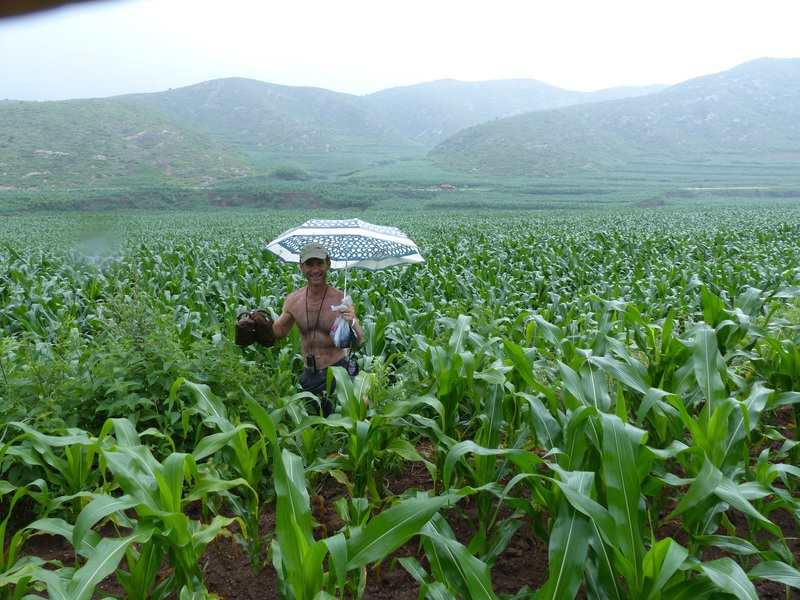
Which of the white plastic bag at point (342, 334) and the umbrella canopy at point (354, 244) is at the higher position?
the umbrella canopy at point (354, 244)

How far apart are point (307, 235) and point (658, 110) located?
140m

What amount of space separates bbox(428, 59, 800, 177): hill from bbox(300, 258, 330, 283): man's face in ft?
304

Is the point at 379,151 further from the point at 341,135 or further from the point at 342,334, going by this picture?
the point at 342,334

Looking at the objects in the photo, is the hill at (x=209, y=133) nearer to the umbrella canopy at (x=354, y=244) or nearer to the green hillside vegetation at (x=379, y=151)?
the green hillside vegetation at (x=379, y=151)

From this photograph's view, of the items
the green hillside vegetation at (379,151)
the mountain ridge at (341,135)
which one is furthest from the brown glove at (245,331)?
the mountain ridge at (341,135)

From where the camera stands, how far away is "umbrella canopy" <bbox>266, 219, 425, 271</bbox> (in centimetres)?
464

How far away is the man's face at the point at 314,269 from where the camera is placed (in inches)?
164

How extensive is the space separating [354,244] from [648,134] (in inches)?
5047

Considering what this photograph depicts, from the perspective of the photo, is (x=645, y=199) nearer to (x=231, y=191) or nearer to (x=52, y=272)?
(x=231, y=191)

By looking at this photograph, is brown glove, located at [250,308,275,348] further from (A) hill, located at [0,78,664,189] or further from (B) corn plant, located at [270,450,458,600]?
(A) hill, located at [0,78,664,189]

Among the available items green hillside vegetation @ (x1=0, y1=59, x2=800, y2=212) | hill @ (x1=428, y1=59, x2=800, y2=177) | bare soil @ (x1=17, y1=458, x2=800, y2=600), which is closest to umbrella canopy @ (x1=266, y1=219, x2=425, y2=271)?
bare soil @ (x1=17, y1=458, x2=800, y2=600)

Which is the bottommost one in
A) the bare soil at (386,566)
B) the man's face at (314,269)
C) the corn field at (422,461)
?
the bare soil at (386,566)

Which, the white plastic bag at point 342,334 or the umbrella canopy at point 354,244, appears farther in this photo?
the umbrella canopy at point 354,244

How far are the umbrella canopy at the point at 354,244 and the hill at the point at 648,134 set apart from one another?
3615 inches
